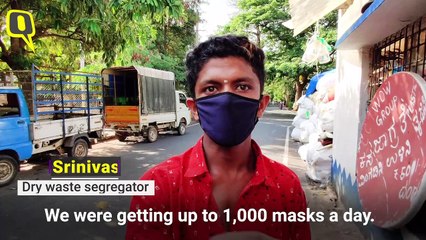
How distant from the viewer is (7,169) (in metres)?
4.13

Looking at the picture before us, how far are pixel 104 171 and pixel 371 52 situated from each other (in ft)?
7.49

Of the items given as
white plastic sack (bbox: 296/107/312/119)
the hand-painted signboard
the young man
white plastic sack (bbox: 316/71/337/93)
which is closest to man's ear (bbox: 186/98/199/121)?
the young man

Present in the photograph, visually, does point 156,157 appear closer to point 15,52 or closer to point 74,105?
point 74,105

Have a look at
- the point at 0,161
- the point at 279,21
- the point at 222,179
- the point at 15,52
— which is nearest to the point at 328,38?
the point at 279,21

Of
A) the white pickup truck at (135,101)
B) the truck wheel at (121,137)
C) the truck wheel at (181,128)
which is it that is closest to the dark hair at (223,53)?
the white pickup truck at (135,101)

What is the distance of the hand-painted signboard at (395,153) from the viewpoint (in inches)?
47.2

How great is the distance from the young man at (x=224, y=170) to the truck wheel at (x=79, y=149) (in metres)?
4.77

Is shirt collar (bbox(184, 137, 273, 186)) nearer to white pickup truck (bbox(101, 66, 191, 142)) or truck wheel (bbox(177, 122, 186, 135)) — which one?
white pickup truck (bbox(101, 66, 191, 142))

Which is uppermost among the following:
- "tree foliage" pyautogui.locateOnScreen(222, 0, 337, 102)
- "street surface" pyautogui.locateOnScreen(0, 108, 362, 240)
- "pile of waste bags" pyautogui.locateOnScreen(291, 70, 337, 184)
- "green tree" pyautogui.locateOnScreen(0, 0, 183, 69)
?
"tree foliage" pyautogui.locateOnScreen(222, 0, 337, 102)

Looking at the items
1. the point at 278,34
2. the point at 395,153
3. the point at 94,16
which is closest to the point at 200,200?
the point at 395,153

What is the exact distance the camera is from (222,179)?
1.08 meters

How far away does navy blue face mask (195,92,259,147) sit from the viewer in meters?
1.04

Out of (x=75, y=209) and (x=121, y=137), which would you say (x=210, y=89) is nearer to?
(x=75, y=209)

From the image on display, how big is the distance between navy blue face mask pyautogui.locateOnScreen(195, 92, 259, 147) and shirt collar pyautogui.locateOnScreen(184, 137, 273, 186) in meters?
0.07
